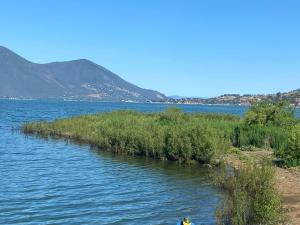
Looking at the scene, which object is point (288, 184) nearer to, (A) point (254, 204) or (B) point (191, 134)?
(A) point (254, 204)

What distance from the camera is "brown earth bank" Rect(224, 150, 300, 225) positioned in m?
24.4

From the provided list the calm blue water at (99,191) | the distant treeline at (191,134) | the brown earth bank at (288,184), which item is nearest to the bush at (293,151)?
the distant treeline at (191,134)

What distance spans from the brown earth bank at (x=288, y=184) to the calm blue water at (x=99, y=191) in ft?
12.3

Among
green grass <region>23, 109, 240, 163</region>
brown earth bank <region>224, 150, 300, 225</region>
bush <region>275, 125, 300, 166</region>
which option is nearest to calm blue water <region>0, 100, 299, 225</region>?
green grass <region>23, 109, 240, 163</region>

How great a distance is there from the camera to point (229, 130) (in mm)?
52188

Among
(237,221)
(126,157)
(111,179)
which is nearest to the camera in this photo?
(237,221)

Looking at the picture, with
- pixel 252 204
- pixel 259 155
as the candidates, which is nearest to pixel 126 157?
pixel 259 155

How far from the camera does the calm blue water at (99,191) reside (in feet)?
82.3

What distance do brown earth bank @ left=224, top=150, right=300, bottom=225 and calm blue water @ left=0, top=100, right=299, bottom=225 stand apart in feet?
12.3

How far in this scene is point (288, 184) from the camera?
31.2 meters

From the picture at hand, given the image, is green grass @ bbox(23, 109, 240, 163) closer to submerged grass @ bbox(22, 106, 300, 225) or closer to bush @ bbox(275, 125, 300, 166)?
submerged grass @ bbox(22, 106, 300, 225)

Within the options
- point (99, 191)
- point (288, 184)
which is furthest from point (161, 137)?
point (288, 184)

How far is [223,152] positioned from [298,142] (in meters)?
7.27

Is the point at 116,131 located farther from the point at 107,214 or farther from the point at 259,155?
the point at 107,214
